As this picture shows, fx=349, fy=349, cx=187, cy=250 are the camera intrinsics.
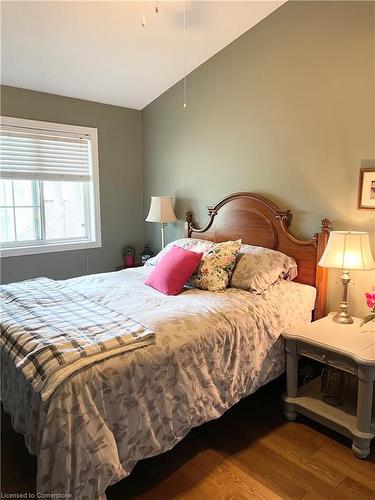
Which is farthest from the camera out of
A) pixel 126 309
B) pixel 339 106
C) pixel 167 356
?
pixel 339 106

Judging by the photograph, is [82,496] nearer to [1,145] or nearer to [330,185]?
[330,185]

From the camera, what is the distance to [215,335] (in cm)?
187

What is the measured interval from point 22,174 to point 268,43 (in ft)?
8.15

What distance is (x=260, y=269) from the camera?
2.47 meters

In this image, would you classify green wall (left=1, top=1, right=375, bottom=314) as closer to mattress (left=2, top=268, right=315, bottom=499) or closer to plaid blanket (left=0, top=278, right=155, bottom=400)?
mattress (left=2, top=268, right=315, bottom=499)

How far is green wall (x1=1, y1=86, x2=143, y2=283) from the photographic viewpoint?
335 cm

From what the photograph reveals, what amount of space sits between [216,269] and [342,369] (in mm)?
1021

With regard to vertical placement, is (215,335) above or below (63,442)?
above

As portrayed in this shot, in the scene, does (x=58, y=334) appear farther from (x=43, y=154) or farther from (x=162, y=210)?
(x=43, y=154)

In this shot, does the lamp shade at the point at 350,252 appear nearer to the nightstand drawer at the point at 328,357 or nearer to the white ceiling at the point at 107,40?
the nightstand drawer at the point at 328,357

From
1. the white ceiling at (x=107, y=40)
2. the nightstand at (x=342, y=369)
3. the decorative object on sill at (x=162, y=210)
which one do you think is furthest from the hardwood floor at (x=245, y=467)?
the white ceiling at (x=107, y=40)

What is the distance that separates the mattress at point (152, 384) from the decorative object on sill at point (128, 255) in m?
1.55

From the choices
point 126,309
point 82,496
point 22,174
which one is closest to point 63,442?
point 82,496

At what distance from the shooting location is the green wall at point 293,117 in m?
2.36
